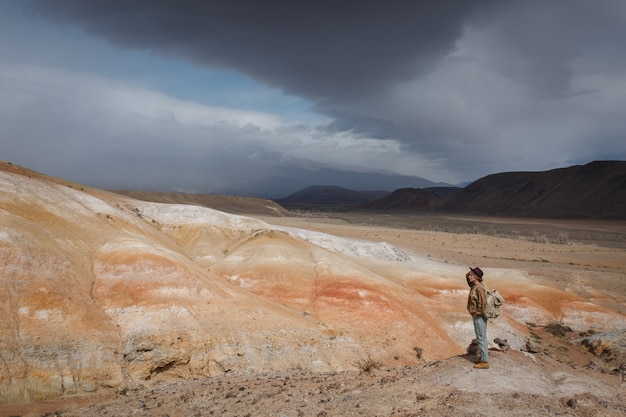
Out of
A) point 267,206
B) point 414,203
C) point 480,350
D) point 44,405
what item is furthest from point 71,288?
point 414,203

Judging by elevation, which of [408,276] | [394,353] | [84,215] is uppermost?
[84,215]

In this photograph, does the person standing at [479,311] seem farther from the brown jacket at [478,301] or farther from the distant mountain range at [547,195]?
the distant mountain range at [547,195]

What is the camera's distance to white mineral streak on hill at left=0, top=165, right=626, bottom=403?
1273cm

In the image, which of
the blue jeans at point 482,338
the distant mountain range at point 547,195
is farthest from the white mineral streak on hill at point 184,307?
the distant mountain range at point 547,195

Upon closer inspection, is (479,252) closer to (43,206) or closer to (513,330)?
(513,330)

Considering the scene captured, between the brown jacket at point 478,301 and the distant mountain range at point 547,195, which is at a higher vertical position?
the distant mountain range at point 547,195

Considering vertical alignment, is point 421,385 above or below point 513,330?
above

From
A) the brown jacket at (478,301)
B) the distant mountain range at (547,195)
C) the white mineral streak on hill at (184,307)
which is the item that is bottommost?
the white mineral streak on hill at (184,307)

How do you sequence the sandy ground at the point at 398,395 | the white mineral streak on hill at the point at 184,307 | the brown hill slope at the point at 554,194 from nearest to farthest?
the sandy ground at the point at 398,395, the white mineral streak on hill at the point at 184,307, the brown hill slope at the point at 554,194

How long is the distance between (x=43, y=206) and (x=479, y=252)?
153 feet

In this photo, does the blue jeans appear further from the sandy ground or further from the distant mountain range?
the distant mountain range

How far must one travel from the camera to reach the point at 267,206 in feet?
356

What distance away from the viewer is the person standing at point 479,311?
9.03m

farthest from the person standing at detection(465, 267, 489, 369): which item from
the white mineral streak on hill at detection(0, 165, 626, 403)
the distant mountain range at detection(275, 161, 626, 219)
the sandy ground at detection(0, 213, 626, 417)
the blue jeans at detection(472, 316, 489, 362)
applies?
the distant mountain range at detection(275, 161, 626, 219)
